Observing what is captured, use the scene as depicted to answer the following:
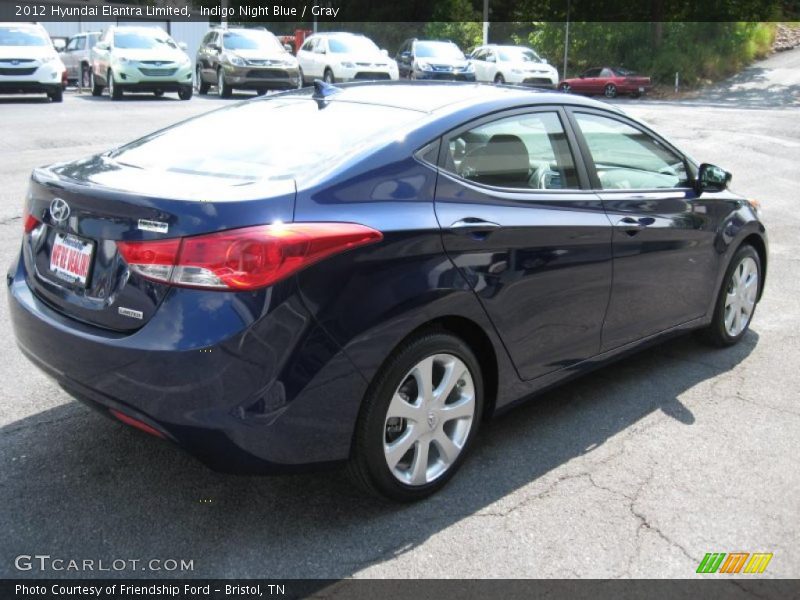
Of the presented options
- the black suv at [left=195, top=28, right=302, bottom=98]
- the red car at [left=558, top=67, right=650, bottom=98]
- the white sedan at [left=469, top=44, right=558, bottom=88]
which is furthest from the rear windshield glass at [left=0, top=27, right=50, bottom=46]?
the red car at [left=558, top=67, right=650, bottom=98]

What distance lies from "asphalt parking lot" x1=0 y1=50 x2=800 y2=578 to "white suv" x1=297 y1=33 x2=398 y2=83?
2269 cm

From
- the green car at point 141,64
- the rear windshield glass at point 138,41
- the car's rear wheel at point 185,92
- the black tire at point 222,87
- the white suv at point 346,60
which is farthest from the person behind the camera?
the white suv at point 346,60

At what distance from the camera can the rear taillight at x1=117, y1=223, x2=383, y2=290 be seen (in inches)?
115

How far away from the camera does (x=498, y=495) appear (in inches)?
143

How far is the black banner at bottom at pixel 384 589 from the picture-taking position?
288 cm

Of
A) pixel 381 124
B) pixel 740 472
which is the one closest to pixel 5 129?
pixel 381 124

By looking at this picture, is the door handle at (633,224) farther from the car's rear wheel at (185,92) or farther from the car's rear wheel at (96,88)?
the car's rear wheel at (96,88)

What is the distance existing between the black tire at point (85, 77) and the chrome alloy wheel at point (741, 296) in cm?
2533

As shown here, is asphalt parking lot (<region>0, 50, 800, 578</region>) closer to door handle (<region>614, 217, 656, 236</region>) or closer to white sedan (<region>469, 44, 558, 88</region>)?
door handle (<region>614, 217, 656, 236</region>)

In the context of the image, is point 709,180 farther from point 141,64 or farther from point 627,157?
point 141,64

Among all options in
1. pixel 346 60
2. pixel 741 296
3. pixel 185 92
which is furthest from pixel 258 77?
pixel 741 296

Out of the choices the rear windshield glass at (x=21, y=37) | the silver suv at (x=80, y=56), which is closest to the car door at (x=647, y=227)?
the rear windshield glass at (x=21, y=37)

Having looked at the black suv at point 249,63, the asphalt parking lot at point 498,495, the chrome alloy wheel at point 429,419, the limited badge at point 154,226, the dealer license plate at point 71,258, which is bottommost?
the asphalt parking lot at point 498,495

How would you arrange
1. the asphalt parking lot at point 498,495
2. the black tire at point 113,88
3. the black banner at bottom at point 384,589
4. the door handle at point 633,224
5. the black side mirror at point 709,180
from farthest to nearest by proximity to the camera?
1. the black tire at point 113,88
2. the black side mirror at point 709,180
3. the door handle at point 633,224
4. the asphalt parking lot at point 498,495
5. the black banner at bottom at point 384,589
